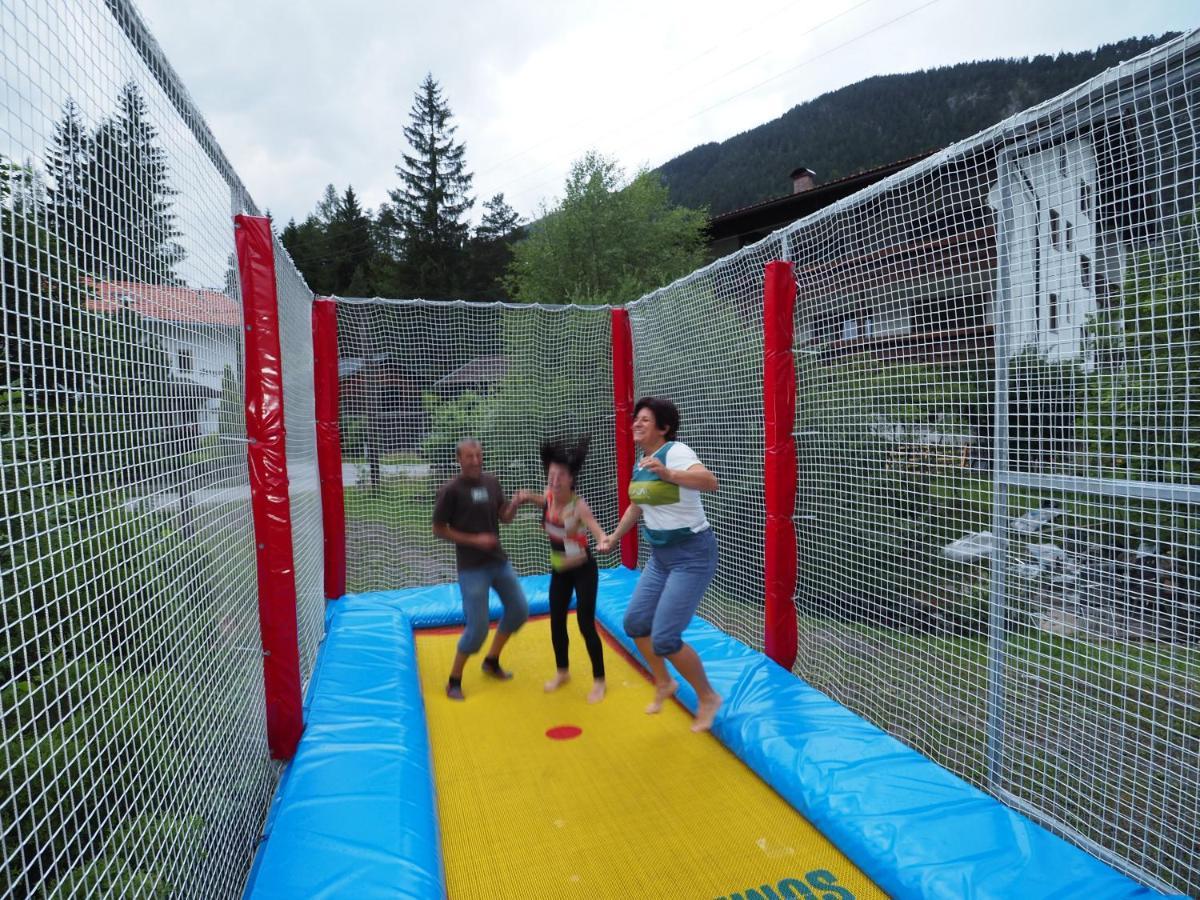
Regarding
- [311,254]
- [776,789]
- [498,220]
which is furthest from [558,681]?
[311,254]

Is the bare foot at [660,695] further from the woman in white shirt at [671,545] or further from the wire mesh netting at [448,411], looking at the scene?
the wire mesh netting at [448,411]

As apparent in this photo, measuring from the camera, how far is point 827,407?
370cm

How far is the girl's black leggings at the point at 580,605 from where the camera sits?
3430 mm

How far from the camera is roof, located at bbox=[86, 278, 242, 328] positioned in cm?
149

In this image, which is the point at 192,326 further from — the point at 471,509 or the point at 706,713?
the point at 706,713

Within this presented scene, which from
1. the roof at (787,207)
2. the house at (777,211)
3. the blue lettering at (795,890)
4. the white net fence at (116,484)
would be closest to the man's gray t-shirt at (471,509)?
the white net fence at (116,484)

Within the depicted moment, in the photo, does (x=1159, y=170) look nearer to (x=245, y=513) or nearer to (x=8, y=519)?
(x=8, y=519)

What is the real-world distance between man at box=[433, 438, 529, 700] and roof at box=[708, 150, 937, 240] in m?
15.7

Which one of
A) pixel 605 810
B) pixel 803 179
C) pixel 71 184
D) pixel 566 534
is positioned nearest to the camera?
pixel 71 184

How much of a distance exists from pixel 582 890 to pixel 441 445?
4179mm

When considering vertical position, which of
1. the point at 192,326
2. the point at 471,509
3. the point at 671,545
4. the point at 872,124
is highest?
the point at 872,124

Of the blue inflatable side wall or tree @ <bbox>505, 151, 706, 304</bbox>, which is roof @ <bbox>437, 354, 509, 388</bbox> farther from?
tree @ <bbox>505, 151, 706, 304</bbox>

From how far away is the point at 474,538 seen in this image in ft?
11.0

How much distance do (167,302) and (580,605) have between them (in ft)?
7.27
